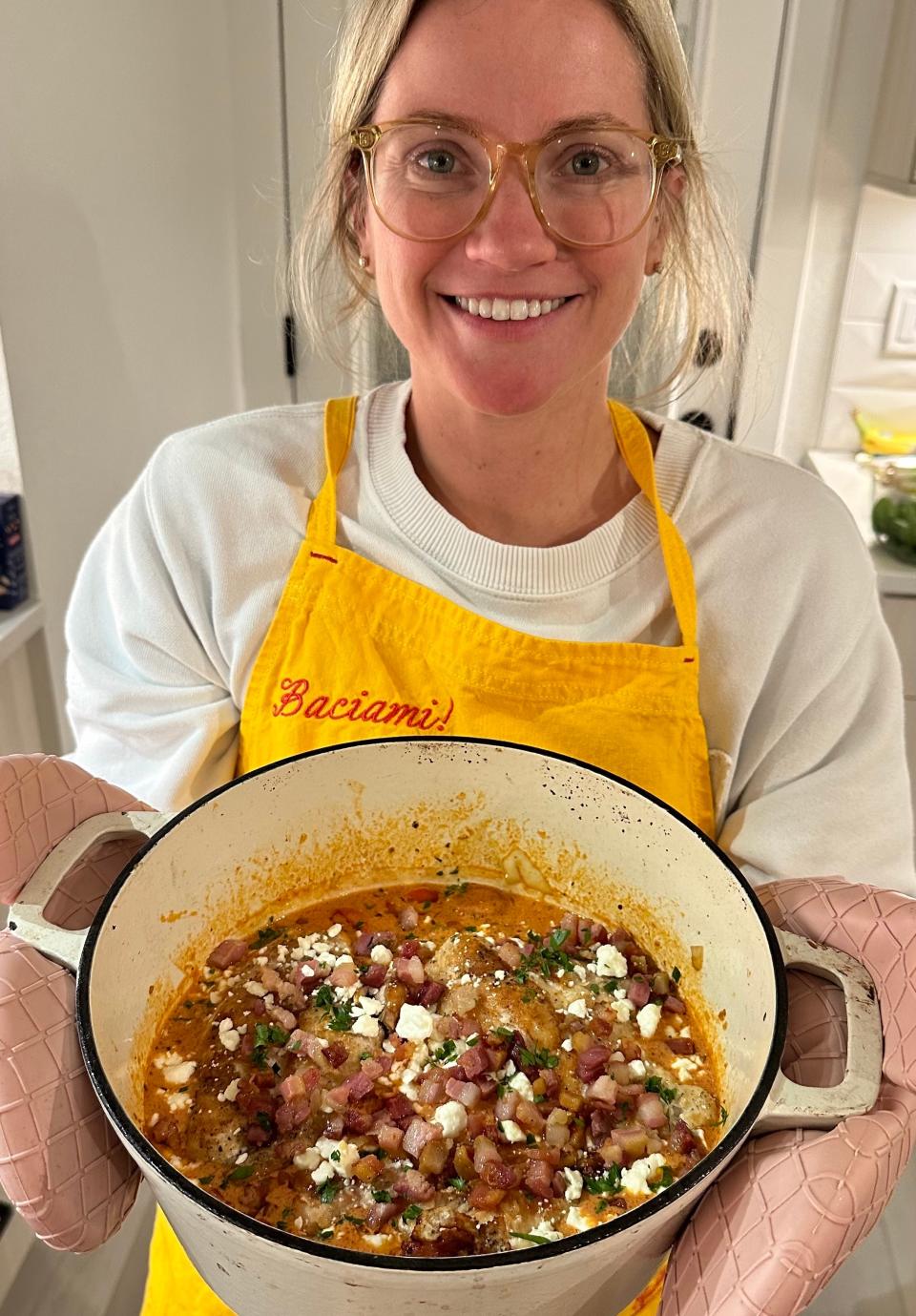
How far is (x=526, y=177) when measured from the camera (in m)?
0.85

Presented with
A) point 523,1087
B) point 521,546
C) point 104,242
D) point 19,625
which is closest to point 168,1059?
point 523,1087

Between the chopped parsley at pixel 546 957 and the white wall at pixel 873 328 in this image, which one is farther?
the white wall at pixel 873 328

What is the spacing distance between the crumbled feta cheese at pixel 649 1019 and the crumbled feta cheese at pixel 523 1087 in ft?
0.31

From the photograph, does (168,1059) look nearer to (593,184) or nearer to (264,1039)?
(264,1039)

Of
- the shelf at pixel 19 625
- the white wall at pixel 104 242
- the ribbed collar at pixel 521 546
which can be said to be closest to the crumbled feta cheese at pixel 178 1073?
the ribbed collar at pixel 521 546

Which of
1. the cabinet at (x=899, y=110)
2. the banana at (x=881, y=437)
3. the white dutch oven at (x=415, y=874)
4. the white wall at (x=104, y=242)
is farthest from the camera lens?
the banana at (x=881, y=437)

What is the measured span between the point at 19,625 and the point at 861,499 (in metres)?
1.49

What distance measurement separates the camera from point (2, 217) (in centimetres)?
143

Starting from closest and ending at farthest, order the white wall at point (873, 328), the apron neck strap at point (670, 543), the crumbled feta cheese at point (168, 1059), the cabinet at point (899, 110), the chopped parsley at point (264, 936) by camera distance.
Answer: the crumbled feta cheese at point (168, 1059) → the chopped parsley at point (264, 936) → the apron neck strap at point (670, 543) → the cabinet at point (899, 110) → the white wall at point (873, 328)

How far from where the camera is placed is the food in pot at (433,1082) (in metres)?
0.59

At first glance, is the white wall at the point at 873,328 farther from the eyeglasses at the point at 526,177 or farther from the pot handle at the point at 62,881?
the pot handle at the point at 62,881

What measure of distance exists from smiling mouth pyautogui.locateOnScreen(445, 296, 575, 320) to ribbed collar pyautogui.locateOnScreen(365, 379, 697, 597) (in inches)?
7.9

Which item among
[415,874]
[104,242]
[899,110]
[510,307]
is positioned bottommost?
[415,874]

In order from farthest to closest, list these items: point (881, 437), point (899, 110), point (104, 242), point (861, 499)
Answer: point (881, 437) < point (861, 499) < point (899, 110) < point (104, 242)
